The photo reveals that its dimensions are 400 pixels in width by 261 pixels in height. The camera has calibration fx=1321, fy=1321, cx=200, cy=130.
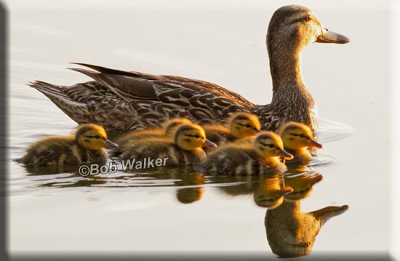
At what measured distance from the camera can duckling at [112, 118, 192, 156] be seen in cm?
774

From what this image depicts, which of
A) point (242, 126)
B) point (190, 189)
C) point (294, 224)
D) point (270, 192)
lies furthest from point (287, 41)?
point (294, 224)

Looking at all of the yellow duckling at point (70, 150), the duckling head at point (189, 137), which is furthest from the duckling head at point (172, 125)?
the yellow duckling at point (70, 150)

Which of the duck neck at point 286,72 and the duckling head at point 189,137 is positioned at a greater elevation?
the duck neck at point 286,72

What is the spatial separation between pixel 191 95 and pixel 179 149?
30.1 inches

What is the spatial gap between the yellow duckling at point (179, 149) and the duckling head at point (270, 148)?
13.4 inches

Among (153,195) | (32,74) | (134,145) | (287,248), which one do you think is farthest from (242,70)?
(287,248)

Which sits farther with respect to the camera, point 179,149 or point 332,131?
point 332,131

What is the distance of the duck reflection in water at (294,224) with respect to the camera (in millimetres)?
6258

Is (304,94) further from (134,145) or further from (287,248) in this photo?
(287,248)

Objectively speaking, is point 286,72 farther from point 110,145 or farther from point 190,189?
point 190,189

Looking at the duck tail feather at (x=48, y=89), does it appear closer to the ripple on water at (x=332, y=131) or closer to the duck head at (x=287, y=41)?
the duck head at (x=287, y=41)

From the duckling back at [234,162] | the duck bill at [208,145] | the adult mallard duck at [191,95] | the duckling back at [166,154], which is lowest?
the duckling back at [234,162]

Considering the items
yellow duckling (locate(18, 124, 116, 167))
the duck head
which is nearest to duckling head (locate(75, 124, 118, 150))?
yellow duckling (locate(18, 124, 116, 167))

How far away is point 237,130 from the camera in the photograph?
7.83 metres
